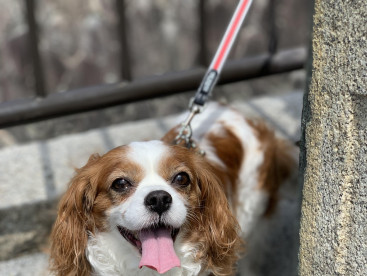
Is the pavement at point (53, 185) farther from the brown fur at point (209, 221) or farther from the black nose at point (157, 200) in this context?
the black nose at point (157, 200)

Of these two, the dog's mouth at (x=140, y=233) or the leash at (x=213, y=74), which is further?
the leash at (x=213, y=74)

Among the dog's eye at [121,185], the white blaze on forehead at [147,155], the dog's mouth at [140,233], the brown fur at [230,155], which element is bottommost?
the brown fur at [230,155]

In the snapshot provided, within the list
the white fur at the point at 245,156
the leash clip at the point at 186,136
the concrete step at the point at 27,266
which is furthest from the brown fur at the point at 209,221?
the concrete step at the point at 27,266

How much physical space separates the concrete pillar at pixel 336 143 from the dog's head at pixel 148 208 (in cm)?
42

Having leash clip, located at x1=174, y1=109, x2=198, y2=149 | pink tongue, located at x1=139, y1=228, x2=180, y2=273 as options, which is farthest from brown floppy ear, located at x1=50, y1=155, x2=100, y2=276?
leash clip, located at x1=174, y1=109, x2=198, y2=149

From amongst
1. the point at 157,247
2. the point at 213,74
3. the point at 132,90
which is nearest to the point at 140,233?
the point at 157,247

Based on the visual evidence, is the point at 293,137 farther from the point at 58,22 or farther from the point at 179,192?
the point at 58,22

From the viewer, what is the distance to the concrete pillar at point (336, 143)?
1.71 m

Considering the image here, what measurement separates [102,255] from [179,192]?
1.26ft

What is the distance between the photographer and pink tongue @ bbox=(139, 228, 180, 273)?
2.03 m

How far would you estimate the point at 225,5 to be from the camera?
4.63 m

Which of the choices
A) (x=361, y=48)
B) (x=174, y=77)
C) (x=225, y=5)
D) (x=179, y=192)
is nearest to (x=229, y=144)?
(x=174, y=77)

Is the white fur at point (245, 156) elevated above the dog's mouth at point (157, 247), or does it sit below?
below

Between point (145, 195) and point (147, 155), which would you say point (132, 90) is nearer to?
point (147, 155)
